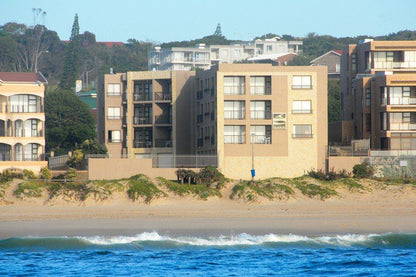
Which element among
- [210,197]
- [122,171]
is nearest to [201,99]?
[122,171]

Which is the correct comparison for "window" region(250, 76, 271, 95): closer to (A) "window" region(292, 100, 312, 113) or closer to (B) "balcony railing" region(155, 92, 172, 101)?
(A) "window" region(292, 100, 312, 113)

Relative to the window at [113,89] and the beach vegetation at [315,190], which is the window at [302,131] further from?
the window at [113,89]

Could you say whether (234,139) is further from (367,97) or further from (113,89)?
(113,89)

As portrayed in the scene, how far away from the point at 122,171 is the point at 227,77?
47.2 ft

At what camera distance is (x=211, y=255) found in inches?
1838

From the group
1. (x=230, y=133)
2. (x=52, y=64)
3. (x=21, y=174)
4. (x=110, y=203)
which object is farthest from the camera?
(x=52, y=64)

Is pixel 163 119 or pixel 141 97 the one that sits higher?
pixel 141 97

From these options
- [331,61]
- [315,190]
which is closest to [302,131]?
[315,190]

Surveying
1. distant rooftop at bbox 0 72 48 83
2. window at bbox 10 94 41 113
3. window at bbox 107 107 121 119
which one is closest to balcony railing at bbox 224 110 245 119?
window at bbox 107 107 121 119

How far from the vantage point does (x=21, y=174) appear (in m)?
73.4

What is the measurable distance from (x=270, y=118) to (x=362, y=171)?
10556 millimetres

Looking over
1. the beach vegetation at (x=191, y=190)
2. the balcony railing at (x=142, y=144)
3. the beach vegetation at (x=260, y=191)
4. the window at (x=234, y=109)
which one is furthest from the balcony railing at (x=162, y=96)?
the beach vegetation at (x=260, y=191)

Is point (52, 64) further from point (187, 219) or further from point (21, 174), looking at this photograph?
point (187, 219)

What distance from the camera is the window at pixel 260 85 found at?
7894cm
